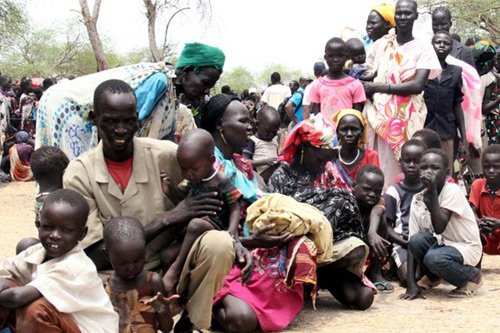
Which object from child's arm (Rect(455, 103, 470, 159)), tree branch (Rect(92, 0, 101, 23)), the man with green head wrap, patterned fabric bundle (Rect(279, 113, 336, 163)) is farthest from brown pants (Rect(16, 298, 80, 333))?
tree branch (Rect(92, 0, 101, 23))

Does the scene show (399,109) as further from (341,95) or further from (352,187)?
(352,187)

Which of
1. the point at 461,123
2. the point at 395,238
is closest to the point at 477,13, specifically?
the point at 461,123

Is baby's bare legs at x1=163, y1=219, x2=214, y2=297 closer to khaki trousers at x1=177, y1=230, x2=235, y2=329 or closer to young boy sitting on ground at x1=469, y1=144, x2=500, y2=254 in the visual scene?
khaki trousers at x1=177, y1=230, x2=235, y2=329

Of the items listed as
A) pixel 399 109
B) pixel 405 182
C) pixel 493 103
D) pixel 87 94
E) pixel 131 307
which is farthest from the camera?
pixel 493 103

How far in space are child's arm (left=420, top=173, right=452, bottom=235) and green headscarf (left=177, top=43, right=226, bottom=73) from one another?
1510 mm

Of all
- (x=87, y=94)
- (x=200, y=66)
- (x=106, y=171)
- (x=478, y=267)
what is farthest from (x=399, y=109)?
(x=106, y=171)

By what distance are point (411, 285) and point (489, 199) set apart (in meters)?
1.12

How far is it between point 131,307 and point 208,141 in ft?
3.00

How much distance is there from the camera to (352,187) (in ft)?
17.5

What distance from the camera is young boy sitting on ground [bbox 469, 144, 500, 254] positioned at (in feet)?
18.2

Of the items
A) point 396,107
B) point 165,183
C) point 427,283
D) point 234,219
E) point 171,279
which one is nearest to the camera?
point 171,279

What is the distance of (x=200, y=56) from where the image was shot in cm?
459

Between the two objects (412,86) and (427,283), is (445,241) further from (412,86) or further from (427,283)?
(412,86)

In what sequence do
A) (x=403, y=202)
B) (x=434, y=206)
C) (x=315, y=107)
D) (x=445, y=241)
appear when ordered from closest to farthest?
(x=434, y=206)
(x=445, y=241)
(x=403, y=202)
(x=315, y=107)
